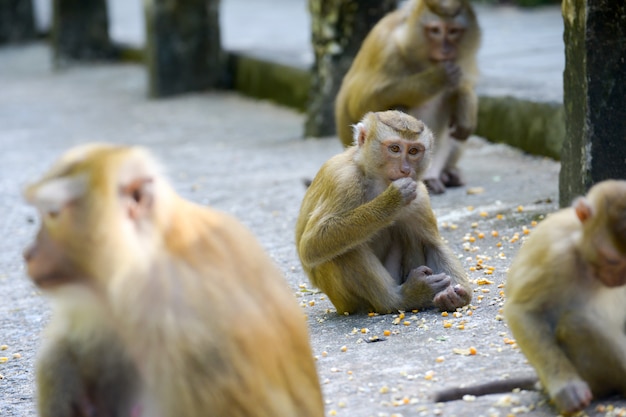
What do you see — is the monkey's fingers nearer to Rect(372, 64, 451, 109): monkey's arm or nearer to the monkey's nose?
the monkey's nose

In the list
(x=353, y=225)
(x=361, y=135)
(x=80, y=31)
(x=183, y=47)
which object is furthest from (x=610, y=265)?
(x=80, y=31)

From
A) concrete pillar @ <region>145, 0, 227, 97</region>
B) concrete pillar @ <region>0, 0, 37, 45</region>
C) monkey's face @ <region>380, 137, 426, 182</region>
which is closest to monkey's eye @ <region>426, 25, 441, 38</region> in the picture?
monkey's face @ <region>380, 137, 426, 182</region>

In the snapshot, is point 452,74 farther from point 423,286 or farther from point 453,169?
point 423,286

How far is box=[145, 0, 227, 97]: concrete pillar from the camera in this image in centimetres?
1311

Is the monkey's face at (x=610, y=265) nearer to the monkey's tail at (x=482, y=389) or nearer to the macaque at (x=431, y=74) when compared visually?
the monkey's tail at (x=482, y=389)

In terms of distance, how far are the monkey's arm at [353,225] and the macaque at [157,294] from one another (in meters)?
1.67

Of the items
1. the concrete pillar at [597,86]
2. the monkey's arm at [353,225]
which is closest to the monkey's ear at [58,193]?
the monkey's arm at [353,225]

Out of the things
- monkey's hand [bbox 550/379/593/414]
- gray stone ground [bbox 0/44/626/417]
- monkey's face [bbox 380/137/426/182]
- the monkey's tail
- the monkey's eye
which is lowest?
gray stone ground [bbox 0/44/626/417]

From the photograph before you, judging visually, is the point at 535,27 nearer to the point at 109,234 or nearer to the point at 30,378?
the point at 30,378

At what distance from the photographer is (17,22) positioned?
20312mm

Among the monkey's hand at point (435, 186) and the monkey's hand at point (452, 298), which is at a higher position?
the monkey's hand at point (452, 298)

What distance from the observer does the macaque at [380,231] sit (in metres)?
5.00

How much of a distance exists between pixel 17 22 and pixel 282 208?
1410 cm

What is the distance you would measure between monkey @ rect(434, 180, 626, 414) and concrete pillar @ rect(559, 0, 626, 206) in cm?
202
